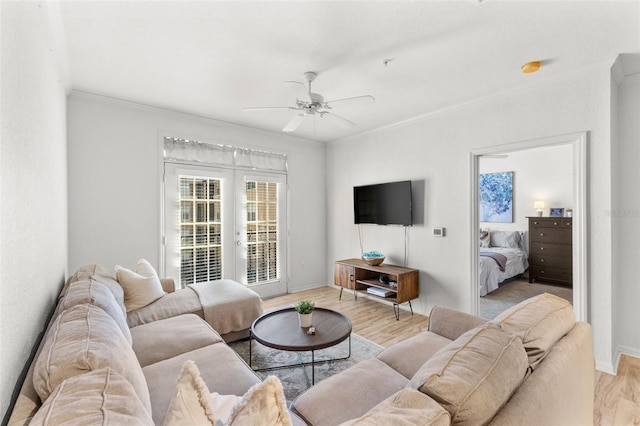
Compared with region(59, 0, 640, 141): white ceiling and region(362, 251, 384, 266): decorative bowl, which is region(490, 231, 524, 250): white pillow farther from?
region(59, 0, 640, 141): white ceiling

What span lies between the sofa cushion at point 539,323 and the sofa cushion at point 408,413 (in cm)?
61

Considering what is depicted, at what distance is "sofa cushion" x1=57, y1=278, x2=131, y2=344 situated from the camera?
1591mm

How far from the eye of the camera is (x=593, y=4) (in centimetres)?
181

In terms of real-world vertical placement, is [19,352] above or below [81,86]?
below

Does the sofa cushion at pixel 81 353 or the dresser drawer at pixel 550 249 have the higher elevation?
the sofa cushion at pixel 81 353

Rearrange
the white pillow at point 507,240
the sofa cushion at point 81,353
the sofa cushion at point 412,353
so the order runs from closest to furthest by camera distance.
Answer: the sofa cushion at point 81,353, the sofa cushion at point 412,353, the white pillow at point 507,240

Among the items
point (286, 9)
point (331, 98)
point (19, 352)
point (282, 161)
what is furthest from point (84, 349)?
point (282, 161)

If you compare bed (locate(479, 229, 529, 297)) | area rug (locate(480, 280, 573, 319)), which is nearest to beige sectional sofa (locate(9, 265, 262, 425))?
area rug (locate(480, 280, 573, 319))

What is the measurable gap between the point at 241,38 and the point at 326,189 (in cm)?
346

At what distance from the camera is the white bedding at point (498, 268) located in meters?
4.62

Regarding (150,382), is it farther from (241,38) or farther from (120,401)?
(241,38)

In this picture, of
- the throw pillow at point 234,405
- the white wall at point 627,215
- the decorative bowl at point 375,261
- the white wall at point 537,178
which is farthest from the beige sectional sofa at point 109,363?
the white wall at point 537,178

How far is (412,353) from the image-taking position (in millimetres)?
1830

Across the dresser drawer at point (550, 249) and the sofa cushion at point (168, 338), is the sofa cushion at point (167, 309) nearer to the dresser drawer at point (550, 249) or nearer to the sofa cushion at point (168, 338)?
the sofa cushion at point (168, 338)
